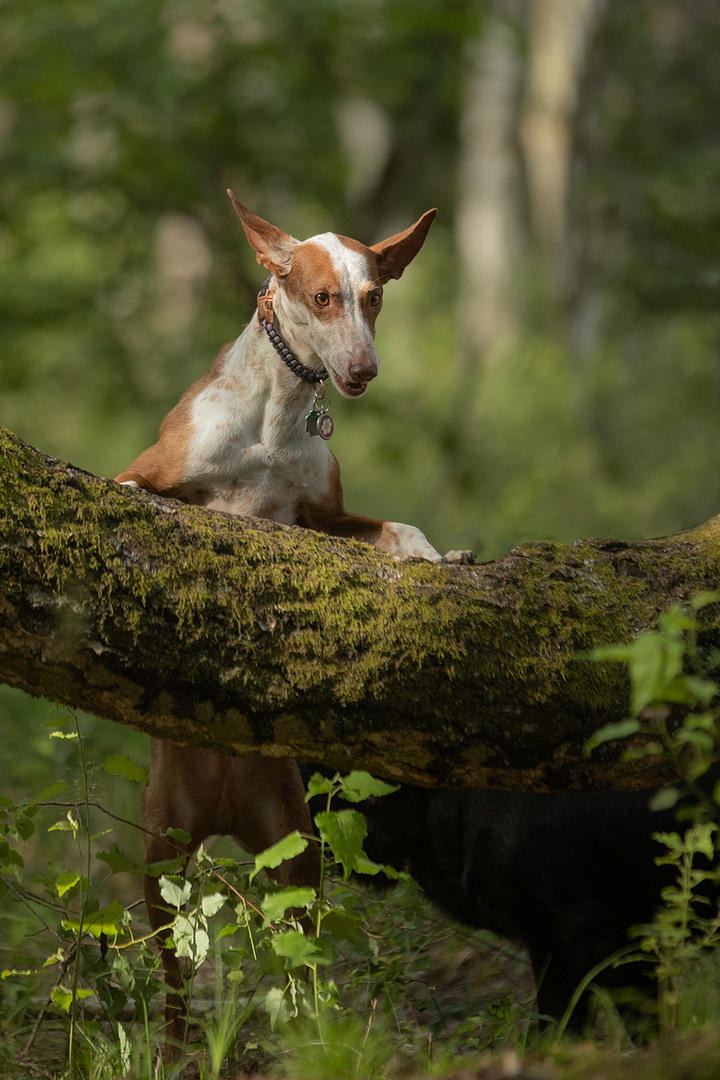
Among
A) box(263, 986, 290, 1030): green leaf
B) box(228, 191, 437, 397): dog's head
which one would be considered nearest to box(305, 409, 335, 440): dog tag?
box(228, 191, 437, 397): dog's head

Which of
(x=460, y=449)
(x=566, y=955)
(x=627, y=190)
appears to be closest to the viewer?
(x=566, y=955)

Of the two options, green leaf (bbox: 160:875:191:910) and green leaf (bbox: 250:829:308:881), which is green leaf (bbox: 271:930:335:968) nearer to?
green leaf (bbox: 250:829:308:881)

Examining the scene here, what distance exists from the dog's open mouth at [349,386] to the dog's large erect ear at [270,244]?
39cm

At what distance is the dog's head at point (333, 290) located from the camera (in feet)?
9.91

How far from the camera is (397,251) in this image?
3.20 metres

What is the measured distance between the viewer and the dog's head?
3020mm

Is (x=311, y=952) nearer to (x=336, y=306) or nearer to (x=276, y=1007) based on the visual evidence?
(x=276, y=1007)

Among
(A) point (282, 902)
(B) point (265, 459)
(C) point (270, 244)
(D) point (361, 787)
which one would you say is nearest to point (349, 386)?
(B) point (265, 459)

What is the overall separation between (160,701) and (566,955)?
1596 mm

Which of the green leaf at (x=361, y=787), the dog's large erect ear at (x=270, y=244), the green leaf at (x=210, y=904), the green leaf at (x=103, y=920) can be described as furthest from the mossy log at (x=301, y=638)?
the dog's large erect ear at (x=270, y=244)

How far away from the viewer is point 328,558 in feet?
8.16

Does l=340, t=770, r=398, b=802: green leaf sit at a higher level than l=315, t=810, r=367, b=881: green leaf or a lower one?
higher

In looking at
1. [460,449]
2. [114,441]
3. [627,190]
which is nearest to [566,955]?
[460,449]

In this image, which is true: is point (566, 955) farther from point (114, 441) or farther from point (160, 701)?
point (114, 441)
